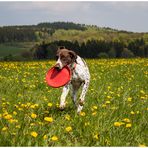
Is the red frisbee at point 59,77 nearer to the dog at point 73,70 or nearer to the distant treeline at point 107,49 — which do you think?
the dog at point 73,70

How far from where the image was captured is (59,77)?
788 centimetres

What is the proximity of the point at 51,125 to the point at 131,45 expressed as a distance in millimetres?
46215

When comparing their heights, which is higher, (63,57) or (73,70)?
(63,57)

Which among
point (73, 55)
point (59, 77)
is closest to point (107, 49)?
point (59, 77)

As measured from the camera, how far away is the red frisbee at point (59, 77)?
7.57 meters

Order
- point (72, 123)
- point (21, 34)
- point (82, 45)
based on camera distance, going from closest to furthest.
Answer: point (72, 123), point (82, 45), point (21, 34)

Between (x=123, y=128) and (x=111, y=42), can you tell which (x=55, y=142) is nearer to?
(x=123, y=128)

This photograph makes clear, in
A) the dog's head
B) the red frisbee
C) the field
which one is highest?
the dog's head

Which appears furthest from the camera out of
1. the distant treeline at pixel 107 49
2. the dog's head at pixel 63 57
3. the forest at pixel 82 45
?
the distant treeline at pixel 107 49

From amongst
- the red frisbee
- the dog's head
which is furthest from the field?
the dog's head

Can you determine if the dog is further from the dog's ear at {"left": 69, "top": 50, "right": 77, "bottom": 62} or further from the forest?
the forest

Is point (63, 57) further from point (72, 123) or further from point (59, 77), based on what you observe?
point (72, 123)

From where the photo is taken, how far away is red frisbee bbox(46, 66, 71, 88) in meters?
7.57

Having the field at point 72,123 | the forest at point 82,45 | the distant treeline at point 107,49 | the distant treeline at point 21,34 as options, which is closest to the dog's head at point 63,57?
the field at point 72,123
